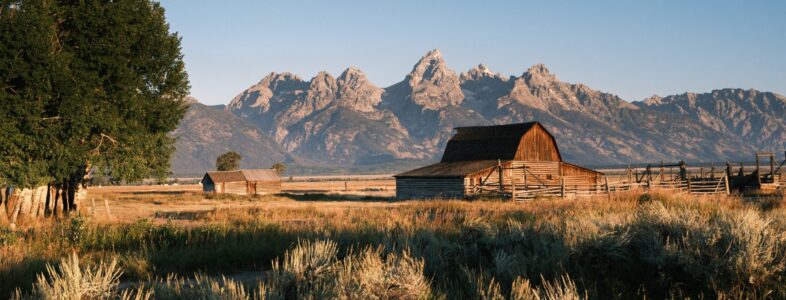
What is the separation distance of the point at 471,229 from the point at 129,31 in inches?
747

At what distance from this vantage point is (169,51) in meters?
28.9

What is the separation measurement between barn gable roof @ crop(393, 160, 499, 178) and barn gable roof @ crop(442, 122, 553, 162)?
4.81 feet

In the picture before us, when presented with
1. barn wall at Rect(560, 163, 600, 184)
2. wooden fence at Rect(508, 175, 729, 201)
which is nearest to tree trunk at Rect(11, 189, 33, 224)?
wooden fence at Rect(508, 175, 729, 201)

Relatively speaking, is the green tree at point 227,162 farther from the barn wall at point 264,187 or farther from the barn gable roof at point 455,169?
the barn gable roof at point 455,169

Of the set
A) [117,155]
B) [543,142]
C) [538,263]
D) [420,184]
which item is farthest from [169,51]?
[543,142]

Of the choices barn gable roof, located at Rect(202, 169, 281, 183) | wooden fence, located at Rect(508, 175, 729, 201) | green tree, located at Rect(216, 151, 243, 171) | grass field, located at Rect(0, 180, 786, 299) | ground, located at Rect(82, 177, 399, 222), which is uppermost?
green tree, located at Rect(216, 151, 243, 171)

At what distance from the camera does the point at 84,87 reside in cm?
2369

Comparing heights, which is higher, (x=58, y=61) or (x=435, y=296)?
(x=58, y=61)

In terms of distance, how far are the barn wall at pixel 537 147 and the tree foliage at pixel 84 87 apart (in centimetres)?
3193

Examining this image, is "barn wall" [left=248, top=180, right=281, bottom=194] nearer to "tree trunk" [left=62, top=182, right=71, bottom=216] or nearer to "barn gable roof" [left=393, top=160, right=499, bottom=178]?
"barn gable roof" [left=393, top=160, right=499, bottom=178]

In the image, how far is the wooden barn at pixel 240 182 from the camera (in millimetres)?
76250

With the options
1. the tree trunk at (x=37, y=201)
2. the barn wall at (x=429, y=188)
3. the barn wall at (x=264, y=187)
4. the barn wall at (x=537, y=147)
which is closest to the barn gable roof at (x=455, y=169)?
the barn wall at (x=429, y=188)

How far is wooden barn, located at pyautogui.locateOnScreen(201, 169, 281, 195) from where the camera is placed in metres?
76.2

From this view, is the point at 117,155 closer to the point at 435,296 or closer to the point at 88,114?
the point at 88,114
